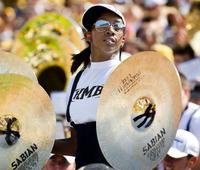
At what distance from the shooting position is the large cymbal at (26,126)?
344 centimetres

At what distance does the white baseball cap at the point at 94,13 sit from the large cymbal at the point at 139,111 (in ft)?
1.66

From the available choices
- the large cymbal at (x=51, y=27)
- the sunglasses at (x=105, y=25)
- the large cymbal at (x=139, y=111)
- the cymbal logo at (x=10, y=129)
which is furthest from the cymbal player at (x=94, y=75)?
the large cymbal at (x=51, y=27)

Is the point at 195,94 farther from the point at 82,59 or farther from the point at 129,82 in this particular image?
the point at 129,82

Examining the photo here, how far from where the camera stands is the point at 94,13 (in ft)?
12.8

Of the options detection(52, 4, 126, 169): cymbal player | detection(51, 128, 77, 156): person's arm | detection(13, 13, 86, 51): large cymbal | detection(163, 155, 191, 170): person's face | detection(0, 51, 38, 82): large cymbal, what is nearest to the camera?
detection(52, 4, 126, 169): cymbal player

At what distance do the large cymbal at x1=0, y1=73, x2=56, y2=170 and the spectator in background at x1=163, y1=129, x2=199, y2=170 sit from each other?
1282 millimetres

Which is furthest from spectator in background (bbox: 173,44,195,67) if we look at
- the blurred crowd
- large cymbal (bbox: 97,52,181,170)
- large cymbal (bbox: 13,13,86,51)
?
large cymbal (bbox: 97,52,181,170)

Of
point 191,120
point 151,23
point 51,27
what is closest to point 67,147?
point 191,120

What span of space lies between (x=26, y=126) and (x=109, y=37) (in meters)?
0.79

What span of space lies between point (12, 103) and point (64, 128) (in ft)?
6.84

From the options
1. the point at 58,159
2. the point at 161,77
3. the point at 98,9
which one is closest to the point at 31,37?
the point at 58,159

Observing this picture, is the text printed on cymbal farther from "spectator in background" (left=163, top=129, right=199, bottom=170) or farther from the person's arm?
"spectator in background" (left=163, top=129, right=199, bottom=170)

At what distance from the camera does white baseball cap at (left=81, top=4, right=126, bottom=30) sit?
149 inches

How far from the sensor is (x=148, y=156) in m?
3.49
